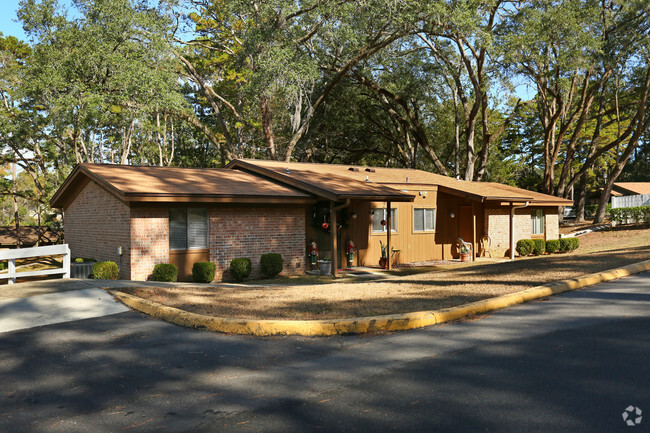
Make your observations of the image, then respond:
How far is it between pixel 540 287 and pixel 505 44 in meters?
22.1

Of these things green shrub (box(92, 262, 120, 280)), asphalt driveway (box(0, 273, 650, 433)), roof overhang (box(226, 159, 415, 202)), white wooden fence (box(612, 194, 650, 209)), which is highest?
white wooden fence (box(612, 194, 650, 209))

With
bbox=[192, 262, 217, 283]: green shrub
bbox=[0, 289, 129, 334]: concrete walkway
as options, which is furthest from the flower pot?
bbox=[0, 289, 129, 334]: concrete walkway

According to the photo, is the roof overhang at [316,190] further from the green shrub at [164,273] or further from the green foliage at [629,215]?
the green foliage at [629,215]

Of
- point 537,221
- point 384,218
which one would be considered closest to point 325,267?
point 384,218

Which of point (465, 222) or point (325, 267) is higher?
point (465, 222)

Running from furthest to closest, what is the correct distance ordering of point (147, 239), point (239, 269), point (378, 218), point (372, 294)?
point (378, 218) < point (239, 269) < point (147, 239) < point (372, 294)

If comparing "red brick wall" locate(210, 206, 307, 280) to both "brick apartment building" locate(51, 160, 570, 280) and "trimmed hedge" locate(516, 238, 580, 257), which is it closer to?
"brick apartment building" locate(51, 160, 570, 280)

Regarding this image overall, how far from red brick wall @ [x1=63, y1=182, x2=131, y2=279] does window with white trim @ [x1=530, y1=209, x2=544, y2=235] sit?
20058mm

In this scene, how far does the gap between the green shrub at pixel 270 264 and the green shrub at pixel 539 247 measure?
46.3ft

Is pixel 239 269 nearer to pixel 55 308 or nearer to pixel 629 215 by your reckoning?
pixel 55 308

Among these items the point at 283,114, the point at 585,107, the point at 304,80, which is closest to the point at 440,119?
the point at 585,107

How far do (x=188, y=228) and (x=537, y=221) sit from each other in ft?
62.1

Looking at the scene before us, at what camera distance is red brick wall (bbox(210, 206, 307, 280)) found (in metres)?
15.6

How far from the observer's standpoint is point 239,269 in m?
15.2
